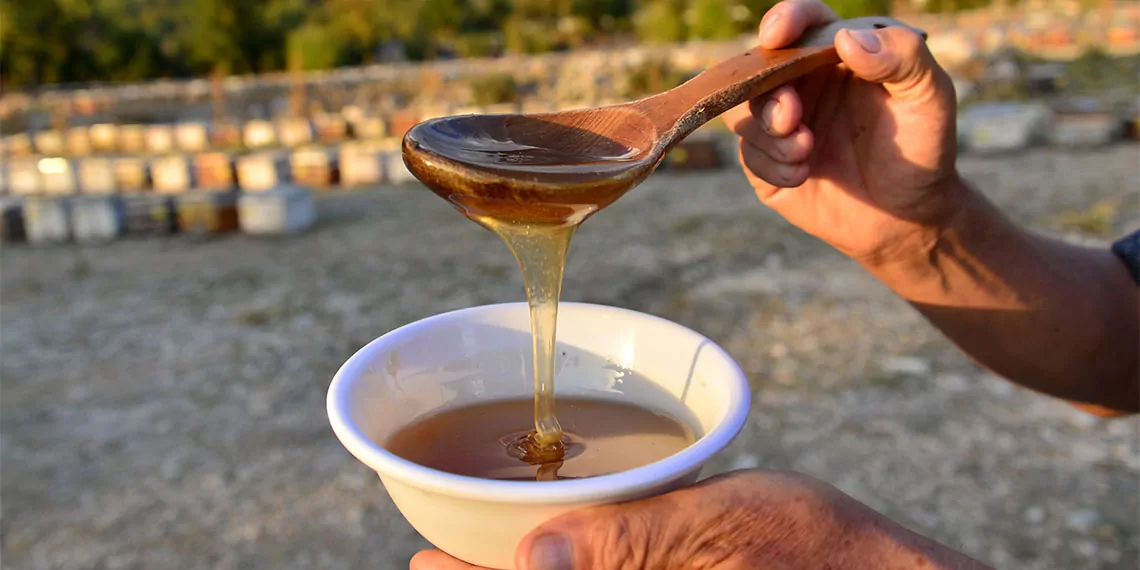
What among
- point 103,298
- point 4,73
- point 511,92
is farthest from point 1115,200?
point 4,73

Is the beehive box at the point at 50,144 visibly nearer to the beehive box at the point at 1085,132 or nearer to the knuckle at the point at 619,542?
the beehive box at the point at 1085,132

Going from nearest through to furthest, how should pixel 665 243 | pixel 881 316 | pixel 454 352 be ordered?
pixel 454 352
pixel 881 316
pixel 665 243

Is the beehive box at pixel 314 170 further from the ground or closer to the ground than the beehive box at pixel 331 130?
further from the ground

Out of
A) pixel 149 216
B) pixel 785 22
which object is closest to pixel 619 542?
pixel 785 22

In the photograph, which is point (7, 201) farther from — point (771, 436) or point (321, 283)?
point (771, 436)

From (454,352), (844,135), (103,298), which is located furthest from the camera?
(103,298)

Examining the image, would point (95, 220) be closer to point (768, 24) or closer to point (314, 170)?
point (314, 170)

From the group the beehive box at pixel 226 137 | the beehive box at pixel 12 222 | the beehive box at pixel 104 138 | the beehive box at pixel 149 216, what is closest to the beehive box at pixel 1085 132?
the beehive box at pixel 149 216

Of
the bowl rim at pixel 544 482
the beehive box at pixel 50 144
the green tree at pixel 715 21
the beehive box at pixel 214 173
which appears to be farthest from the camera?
the green tree at pixel 715 21
